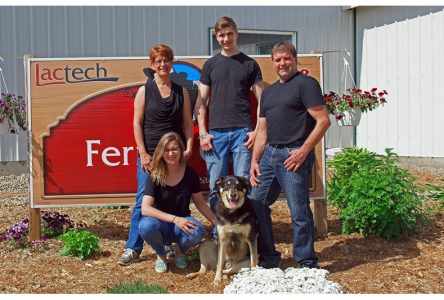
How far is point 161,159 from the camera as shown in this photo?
479 cm

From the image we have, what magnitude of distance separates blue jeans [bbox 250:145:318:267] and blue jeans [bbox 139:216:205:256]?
1.90 ft

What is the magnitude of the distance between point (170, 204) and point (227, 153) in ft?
2.24

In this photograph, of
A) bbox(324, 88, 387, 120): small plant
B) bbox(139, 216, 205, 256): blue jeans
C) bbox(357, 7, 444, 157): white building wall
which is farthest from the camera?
bbox(357, 7, 444, 157): white building wall

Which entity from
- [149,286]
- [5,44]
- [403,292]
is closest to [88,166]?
[149,286]

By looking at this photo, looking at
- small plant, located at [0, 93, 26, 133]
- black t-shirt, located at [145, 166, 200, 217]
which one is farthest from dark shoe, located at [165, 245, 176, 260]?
small plant, located at [0, 93, 26, 133]

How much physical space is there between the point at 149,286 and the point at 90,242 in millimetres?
1265

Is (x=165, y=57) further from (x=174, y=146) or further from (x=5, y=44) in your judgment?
(x=5, y=44)

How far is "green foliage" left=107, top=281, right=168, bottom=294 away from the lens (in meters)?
4.22

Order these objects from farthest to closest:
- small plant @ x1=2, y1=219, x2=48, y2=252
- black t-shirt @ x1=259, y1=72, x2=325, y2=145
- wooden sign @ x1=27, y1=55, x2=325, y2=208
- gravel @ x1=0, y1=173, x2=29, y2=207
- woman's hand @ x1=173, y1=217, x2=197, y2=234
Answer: gravel @ x1=0, y1=173, x2=29, y2=207, wooden sign @ x1=27, y1=55, x2=325, y2=208, small plant @ x1=2, y1=219, x2=48, y2=252, woman's hand @ x1=173, y1=217, x2=197, y2=234, black t-shirt @ x1=259, y1=72, x2=325, y2=145

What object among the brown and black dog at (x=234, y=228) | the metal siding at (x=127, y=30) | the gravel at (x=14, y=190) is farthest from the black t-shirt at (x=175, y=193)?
the metal siding at (x=127, y=30)

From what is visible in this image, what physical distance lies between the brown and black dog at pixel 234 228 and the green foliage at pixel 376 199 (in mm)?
1463

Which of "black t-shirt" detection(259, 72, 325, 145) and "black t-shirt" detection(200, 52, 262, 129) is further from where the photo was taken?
"black t-shirt" detection(200, 52, 262, 129)

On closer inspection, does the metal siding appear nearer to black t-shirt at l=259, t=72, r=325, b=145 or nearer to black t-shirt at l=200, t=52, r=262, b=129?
black t-shirt at l=200, t=52, r=262, b=129

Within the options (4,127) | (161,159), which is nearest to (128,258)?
(161,159)
